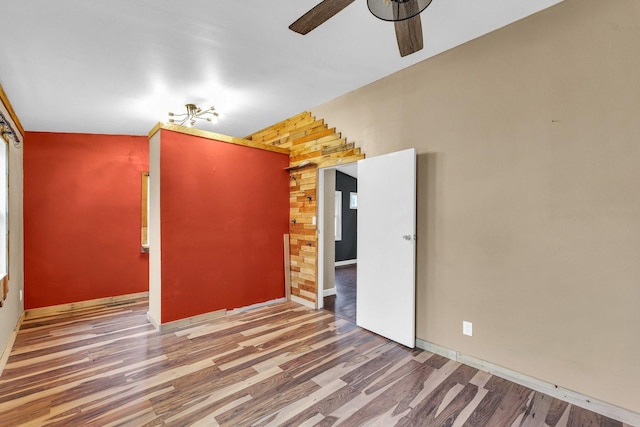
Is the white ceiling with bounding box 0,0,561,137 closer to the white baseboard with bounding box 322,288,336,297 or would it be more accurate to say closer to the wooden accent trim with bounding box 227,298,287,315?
the wooden accent trim with bounding box 227,298,287,315

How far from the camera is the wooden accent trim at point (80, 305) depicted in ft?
12.5

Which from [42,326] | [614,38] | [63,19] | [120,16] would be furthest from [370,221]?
[42,326]

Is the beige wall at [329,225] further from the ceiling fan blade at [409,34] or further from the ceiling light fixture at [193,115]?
the ceiling fan blade at [409,34]

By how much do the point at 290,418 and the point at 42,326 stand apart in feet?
11.0

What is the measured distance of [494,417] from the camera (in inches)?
75.3

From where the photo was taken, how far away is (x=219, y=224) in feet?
12.3

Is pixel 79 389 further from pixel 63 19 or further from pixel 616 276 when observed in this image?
pixel 616 276

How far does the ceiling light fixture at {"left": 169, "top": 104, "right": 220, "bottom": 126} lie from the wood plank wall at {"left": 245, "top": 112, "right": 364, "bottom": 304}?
3.65ft

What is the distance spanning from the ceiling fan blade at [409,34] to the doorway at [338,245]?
212cm

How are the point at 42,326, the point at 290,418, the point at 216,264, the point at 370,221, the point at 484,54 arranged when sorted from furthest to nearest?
the point at 216,264, the point at 42,326, the point at 370,221, the point at 484,54, the point at 290,418

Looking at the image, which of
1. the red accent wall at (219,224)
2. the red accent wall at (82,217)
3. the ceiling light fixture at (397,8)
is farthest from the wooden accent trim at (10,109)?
the ceiling light fixture at (397,8)

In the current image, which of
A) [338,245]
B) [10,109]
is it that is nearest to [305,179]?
[10,109]

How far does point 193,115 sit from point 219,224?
1.36m

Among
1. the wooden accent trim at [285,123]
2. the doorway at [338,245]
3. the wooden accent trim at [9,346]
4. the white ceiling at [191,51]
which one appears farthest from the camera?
the wooden accent trim at [285,123]
